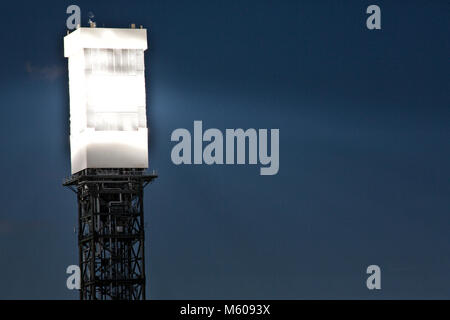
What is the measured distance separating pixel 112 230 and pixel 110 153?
7.20 meters

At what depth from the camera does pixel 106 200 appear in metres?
181

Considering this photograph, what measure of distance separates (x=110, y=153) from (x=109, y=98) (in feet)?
16.9

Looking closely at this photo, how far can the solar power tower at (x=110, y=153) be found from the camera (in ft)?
590

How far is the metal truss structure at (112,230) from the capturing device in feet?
589

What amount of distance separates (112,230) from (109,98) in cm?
1230

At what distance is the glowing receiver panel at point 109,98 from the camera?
180125 mm

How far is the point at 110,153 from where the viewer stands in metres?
181

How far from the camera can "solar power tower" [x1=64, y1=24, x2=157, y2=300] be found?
17988cm

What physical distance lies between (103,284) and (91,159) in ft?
38.2

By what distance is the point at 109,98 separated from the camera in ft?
592

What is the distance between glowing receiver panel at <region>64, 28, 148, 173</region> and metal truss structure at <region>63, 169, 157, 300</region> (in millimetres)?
1535

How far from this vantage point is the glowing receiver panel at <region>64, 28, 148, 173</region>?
180125mm
